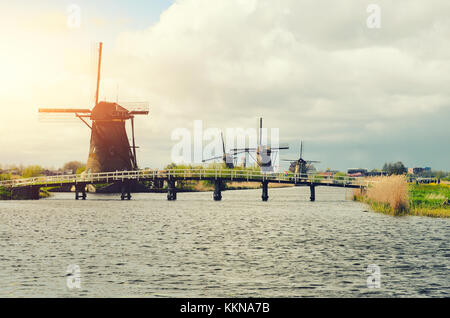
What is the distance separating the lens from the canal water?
446 inches

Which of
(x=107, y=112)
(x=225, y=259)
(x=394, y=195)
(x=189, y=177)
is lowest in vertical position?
(x=225, y=259)

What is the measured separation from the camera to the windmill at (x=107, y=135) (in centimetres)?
5378

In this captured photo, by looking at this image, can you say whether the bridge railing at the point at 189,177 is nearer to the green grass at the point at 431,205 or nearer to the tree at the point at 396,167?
the green grass at the point at 431,205

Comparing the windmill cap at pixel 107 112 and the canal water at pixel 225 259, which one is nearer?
the canal water at pixel 225 259

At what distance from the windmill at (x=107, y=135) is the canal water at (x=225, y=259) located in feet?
91.5

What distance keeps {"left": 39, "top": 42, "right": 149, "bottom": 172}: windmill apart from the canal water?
27.9 meters

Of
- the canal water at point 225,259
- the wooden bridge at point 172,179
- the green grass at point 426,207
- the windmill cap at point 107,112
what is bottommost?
the canal water at point 225,259

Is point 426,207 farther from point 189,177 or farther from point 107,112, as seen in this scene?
point 107,112

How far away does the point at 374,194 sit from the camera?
113ft

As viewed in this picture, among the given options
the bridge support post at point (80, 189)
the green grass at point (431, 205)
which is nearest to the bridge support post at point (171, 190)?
the bridge support post at point (80, 189)

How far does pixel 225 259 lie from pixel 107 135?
41215 millimetres

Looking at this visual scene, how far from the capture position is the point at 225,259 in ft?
50.2

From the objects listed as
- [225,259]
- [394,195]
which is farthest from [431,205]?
[225,259]
